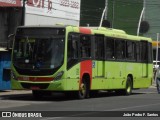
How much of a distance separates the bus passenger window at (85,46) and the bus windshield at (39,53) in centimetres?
160

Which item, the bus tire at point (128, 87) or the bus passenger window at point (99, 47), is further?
the bus tire at point (128, 87)

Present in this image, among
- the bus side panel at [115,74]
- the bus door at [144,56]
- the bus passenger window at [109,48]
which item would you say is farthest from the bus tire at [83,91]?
the bus door at [144,56]

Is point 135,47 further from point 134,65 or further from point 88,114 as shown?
point 88,114

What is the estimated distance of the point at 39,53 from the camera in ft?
79.3

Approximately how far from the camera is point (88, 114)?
58.8 ft

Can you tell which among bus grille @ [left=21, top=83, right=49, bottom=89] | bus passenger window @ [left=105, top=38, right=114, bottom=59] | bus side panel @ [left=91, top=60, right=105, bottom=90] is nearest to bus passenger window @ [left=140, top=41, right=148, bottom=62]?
bus passenger window @ [left=105, top=38, right=114, bottom=59]

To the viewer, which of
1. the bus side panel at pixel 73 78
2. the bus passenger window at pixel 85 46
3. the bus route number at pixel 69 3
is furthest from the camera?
the bus route number at pixel 69 3

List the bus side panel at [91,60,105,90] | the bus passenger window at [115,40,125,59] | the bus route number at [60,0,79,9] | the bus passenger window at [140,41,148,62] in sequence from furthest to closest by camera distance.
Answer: the bus route number at [60,0,79,9] → the bus passenger window at [140,41,148,62] → the bus passenger window at [115,40,125,59] → the bus side panel at [91,60,105,90]

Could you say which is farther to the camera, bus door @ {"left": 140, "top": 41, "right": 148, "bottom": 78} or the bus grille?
bus door @ {"left": 140, "top": 41, "right": 148, "bottom": 78}

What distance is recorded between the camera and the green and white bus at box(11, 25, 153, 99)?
24.0 meters

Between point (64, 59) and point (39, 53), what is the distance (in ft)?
3.69

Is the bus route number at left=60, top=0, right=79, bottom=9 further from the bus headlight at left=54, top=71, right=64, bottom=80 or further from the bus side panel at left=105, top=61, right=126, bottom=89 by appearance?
the bus headlight at left=54, top=71, right=64, bottom=80

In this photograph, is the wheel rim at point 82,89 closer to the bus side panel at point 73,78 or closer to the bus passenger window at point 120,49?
the bus side panel at point 73,78

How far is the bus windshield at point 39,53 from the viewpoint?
78.6ft
